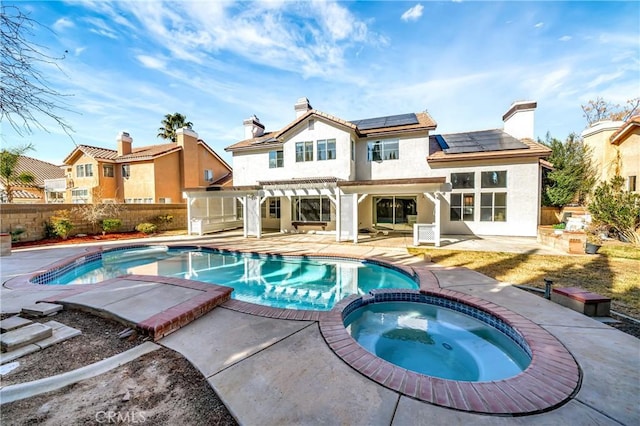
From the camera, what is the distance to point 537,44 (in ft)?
38.5

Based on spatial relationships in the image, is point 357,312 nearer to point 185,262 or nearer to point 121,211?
point 185,262

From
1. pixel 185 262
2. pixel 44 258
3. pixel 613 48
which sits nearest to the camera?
pixel 44 258

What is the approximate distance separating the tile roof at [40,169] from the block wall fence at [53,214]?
59.2 ft

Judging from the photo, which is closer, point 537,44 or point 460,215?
point 537,44

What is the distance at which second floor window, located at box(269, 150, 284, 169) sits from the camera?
1720 centimetres

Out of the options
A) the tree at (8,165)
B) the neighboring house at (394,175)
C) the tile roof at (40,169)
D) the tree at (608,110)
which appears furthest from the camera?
the tile roof at (40,169)

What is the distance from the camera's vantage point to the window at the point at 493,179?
46.0 feet

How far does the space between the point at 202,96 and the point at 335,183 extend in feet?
36.2

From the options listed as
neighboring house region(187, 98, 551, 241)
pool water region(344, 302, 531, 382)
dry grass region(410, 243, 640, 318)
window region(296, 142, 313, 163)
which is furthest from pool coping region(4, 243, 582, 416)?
window region(296, 142, 313, 163)

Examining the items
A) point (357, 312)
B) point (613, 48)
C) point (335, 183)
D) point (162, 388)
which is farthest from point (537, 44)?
point (162, 388)

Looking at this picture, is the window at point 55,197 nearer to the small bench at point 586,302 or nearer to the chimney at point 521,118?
the small bench at point 586,302

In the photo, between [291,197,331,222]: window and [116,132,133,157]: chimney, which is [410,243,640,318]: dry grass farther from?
[116,132,133,157]: chimney

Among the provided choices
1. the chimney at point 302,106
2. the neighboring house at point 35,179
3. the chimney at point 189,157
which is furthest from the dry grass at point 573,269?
the neighboring house at point 35,179

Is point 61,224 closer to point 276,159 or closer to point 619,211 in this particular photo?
point 276,159
